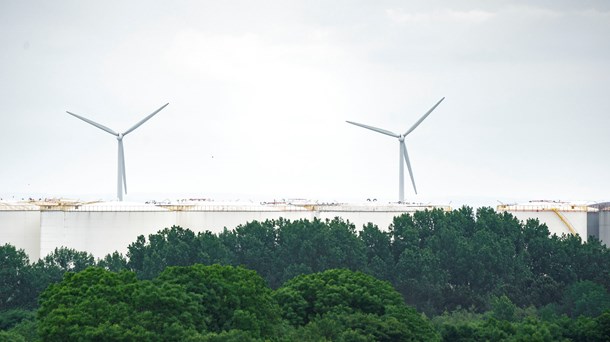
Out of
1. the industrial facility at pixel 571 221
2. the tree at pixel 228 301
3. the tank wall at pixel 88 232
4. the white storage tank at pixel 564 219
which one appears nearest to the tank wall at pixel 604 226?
the industrial facility at pixel 571 221

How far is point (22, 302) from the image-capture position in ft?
514

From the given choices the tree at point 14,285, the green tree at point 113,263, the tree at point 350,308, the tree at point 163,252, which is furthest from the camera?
the green tree at point 113,263

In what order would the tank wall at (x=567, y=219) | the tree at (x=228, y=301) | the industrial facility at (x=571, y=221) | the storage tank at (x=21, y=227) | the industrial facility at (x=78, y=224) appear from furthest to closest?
the tank wall at (x=567, y=219) → the industrial facility at (x=571, y=221) → the storage tank at (x=21, y=227) → the industrial facility at (x=78, y=224) → the tree at (x=228, y=301)

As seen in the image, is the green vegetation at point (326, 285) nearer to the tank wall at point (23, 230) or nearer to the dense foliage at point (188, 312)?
the dense foliage at point (188, 312)

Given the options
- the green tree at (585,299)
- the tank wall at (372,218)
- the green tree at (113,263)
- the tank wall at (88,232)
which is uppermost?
the tank wall at (372,218)

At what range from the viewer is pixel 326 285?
125m

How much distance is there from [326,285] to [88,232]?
6227 centimetres

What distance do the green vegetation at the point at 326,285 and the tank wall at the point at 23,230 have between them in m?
7.27

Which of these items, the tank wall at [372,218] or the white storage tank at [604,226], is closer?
the white storage tank at [604,226]

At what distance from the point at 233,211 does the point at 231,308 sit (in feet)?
270

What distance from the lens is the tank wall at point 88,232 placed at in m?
181

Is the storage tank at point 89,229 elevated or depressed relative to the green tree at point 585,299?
elevated

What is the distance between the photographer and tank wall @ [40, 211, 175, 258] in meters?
181

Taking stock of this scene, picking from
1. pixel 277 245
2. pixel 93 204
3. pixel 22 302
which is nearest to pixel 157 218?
pixel 93 204
